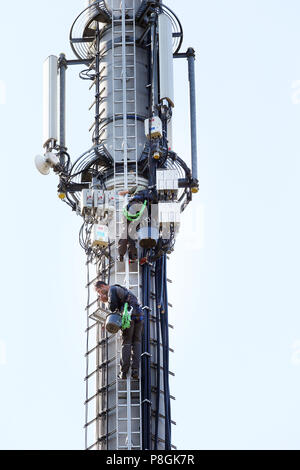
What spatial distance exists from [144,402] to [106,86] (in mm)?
10637

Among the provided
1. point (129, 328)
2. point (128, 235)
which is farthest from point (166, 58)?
point (129, 328)

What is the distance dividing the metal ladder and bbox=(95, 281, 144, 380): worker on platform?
0.42m

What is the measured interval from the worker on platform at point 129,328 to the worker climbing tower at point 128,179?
45cm

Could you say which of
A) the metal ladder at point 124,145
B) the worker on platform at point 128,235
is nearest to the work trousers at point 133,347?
the metal ladder at point 124,145

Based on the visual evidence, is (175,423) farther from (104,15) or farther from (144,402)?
(104,15)

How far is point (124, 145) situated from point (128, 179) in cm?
97

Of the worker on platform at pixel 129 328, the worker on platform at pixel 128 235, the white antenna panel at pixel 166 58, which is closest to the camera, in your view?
the worker on platform at pixel 129 328

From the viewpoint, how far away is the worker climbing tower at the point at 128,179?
3750cm

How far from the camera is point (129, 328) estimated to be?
37.0m

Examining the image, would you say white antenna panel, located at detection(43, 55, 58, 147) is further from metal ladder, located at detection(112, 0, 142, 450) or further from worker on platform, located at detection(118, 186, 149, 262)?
worker on platform, located at detection(118, 186, 149, 262)

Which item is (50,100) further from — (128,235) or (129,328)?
(129,328)

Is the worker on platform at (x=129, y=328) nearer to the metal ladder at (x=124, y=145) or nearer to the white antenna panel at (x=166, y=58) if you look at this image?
the metal ladder at (x=124, y=145)

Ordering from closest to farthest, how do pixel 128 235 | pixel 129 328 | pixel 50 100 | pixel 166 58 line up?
pixel 129 328
pixel 128 235
pixel 166 58
pixel 50 100
